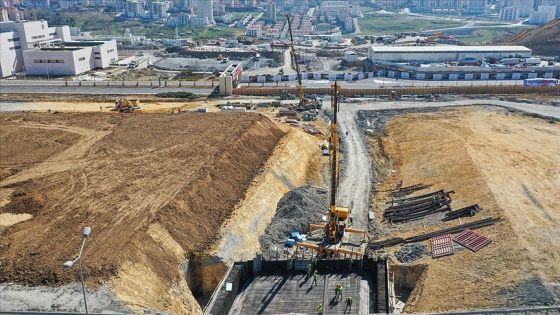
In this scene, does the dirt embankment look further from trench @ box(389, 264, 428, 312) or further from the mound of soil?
trench @ box(389, 264, 428, 312)

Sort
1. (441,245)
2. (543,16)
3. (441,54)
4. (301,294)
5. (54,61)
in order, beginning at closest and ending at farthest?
(301,294)
(441,245)
(54,61)
(441,54)
(543,16)

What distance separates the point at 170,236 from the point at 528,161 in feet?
105

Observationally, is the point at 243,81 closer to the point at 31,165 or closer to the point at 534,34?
the point at 31,165

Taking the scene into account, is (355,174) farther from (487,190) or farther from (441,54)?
(441,54)

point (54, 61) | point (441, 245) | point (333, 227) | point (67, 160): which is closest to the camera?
point (441, 245)

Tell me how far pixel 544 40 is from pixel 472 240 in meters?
108

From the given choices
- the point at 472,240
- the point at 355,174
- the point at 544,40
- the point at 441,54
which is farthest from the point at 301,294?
the point at 544,40

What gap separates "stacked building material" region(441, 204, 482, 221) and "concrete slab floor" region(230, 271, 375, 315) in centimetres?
1043

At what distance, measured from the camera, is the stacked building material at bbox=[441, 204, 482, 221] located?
33.9 m

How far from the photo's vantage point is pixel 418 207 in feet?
120

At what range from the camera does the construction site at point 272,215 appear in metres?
25.0

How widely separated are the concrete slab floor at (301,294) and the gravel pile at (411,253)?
170 inches

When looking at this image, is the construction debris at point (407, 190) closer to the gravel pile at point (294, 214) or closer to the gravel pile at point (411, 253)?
the gravel pile at point (294, 214)

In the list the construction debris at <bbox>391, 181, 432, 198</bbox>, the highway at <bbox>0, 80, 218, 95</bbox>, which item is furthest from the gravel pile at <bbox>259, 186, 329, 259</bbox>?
the highway at <bbox>0, 80, 218, 95</bbox>
